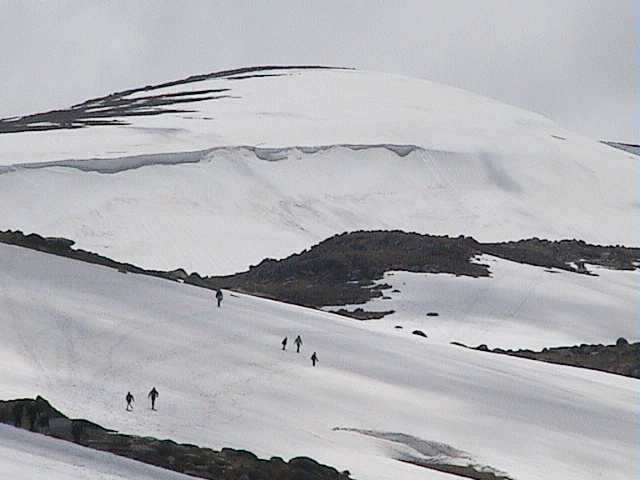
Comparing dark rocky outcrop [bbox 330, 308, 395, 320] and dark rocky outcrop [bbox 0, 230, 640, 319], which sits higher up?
dark rocky outcrop [bbox 0, 230, 640, 319]

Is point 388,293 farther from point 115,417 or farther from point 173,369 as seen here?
point 115,417

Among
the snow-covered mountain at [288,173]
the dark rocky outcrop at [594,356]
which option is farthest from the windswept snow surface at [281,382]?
the snow-covered mountain at [288,173]

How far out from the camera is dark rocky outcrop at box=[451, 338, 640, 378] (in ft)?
163

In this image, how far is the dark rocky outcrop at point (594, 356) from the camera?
49.8 m

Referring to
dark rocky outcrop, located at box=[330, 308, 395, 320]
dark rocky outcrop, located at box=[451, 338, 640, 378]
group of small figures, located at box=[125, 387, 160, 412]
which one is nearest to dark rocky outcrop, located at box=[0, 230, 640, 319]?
dark rocky outcrop, located at box=[330, 308, 395, 320]

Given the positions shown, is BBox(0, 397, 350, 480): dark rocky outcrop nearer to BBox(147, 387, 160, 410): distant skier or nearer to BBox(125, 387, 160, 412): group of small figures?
BBox(125, 387, 160, 412): group of small figures

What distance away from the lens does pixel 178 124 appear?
105938 millimetres

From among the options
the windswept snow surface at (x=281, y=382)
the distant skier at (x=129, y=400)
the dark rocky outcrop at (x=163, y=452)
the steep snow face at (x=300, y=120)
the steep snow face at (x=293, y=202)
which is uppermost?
the steep snow face at (x=300, y=120)

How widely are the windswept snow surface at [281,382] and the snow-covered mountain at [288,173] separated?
3194 centimetres

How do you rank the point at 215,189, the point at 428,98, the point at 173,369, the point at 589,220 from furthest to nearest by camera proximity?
the point at 428,98 → the point at 589,220 → the point at 215,189 → the point at 173,369

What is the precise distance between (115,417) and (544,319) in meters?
34.2

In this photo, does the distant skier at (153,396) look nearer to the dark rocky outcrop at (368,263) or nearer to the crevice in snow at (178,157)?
the dark rocky outcrop at (368,263)

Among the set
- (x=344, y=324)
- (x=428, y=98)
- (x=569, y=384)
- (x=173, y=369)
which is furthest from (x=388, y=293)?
(x=428, y=98)

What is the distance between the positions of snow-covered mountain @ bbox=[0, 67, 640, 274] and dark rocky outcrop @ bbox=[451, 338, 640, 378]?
89.7 ft
